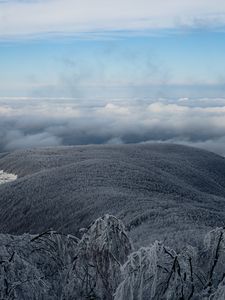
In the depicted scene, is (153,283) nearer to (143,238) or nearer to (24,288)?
(24,288)

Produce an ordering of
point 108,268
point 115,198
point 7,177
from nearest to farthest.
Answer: point 108,268, point 115,198, point 7,177

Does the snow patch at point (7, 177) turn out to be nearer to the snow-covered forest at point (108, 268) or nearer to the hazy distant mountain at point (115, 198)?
the hazy distant mountain at point (115, 198)

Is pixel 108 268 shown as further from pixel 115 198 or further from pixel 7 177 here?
pixel 7 177

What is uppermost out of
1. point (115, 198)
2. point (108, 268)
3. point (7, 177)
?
point (108, 268)

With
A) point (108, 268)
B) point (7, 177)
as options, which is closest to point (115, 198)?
point (108, 268)

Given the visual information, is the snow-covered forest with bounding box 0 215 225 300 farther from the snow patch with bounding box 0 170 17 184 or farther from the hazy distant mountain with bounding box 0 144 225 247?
the snow patch with bounding box 0 170 17 184

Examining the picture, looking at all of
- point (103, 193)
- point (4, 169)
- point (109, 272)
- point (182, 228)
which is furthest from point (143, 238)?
point (4, 169)

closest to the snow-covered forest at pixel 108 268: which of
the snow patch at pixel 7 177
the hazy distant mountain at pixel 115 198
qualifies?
the hazy distant mountain at pixel 115 198
